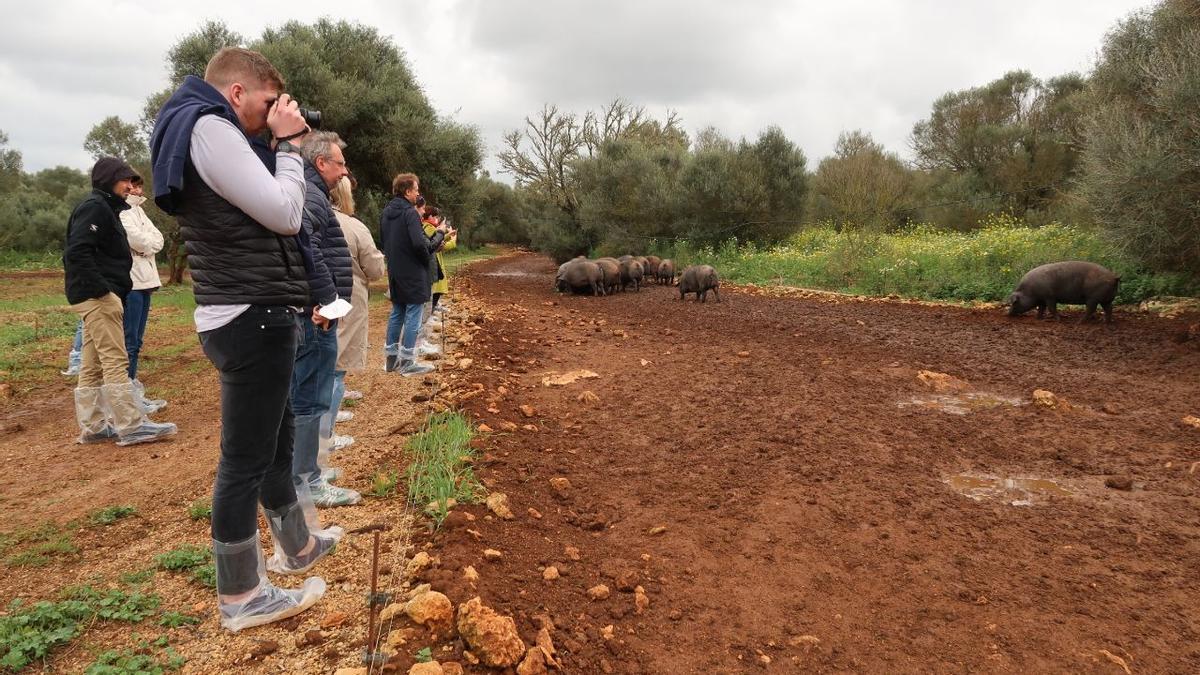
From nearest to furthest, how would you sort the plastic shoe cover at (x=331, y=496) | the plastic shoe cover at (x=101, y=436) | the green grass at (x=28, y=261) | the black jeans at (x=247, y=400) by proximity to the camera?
the black jeans at (x=247, y=400) < the plastic shoe cover at (x=331, y=496) < the plastic shoe cover at (x=101, y=436) < the green grass at (x=28, y=261)

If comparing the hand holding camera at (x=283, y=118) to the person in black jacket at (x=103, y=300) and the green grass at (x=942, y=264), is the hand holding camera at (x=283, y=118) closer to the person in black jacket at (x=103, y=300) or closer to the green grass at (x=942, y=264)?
the person in black jacket at (x=103, y=300)

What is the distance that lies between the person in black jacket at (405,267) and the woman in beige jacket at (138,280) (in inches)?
80.0

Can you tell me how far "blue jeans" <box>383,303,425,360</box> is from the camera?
684 centimetres

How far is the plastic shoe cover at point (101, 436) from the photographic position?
4.93 metres

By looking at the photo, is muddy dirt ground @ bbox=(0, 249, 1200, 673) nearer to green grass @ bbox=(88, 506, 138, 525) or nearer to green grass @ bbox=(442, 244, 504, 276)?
green grass @ bbox=(88, 506, 138, 525)

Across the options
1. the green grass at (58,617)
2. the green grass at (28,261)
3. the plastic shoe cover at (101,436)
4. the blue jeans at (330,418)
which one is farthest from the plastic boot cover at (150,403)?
the green grass at (28,261)

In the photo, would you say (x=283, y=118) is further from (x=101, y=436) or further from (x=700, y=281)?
(x=700, y=281)

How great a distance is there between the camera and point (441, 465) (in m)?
3.87

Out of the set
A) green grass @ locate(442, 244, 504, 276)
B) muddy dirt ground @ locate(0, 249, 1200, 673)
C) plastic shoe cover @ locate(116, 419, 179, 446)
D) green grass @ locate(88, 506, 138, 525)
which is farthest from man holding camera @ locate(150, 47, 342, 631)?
green grass @ locate(442, 244, 504, 276)

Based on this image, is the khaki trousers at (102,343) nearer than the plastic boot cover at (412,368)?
Yes

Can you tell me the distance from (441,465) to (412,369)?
3.25 metres

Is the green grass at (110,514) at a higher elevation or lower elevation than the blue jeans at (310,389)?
lower

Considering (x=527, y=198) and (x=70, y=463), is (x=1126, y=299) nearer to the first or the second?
(x=70, y=463)

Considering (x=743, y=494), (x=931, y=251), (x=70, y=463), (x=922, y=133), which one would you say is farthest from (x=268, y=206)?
(x=922, y=133)
